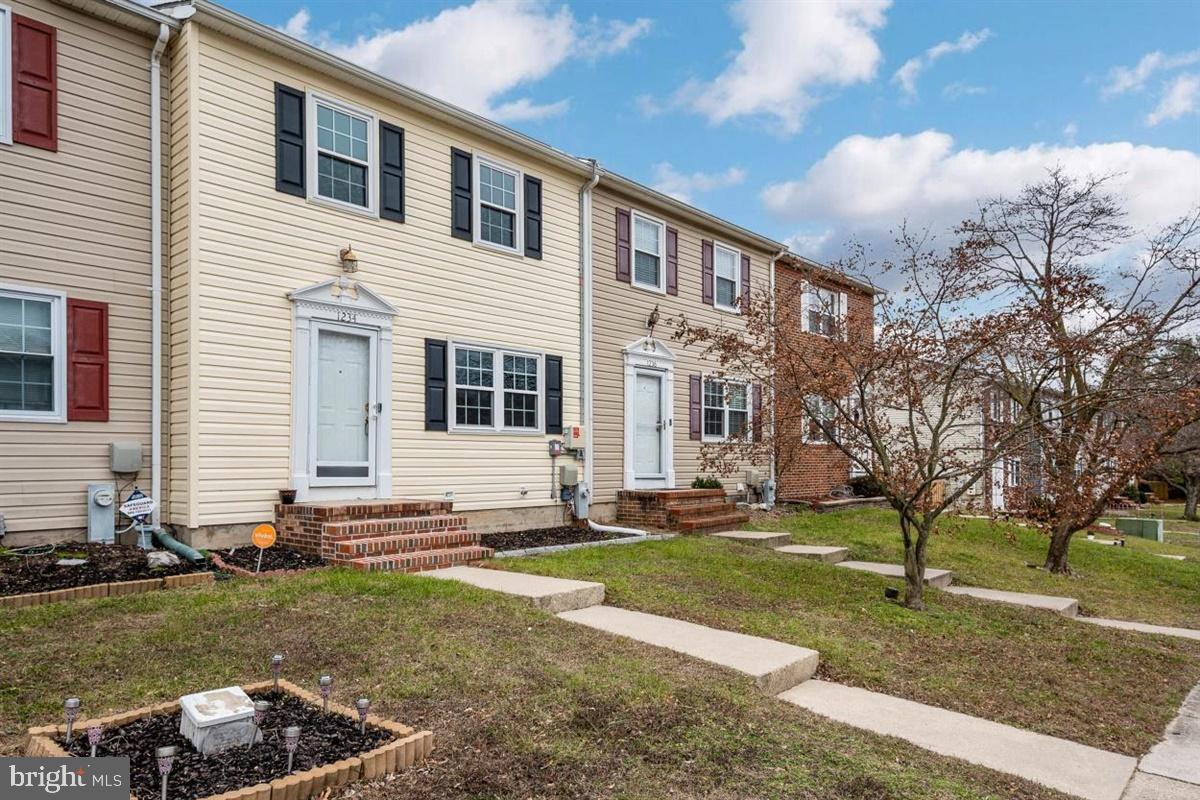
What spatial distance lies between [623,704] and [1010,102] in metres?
10.9

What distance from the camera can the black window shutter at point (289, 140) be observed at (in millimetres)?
8312

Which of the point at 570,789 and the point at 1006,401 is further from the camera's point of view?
the point at 1006,401

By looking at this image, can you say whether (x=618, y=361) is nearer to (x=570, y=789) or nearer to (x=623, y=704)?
(x=623, y=704)

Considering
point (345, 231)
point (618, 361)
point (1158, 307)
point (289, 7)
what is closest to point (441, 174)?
point (345, 231)

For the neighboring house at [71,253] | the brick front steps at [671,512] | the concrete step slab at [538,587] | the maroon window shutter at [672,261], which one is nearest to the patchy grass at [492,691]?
the concrete step slab at [538,587]

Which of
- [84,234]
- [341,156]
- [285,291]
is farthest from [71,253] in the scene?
[341,156]

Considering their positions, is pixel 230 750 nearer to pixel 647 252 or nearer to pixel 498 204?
pixel 498 204

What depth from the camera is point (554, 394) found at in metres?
11.3

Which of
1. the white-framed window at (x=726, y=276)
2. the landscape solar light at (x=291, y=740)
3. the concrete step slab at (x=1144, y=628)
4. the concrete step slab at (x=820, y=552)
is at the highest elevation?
the white-framed window at (x=726, y=276)

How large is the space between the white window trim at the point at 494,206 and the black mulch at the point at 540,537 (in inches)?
151

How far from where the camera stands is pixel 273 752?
3039mm

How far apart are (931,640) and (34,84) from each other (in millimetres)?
9202

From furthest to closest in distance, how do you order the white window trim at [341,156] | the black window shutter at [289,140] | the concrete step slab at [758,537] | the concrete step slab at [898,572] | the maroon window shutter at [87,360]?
1. the concrete step slab at [758,537]
2. the concrete step slab at [898,572]
3. the white window trim at [341,156]
4. the black window shutter at [289,140]
5. the maroon window shutter at [87,360]

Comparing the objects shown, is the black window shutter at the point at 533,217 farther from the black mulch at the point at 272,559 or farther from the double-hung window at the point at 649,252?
the black mulch at the point at 272,559
